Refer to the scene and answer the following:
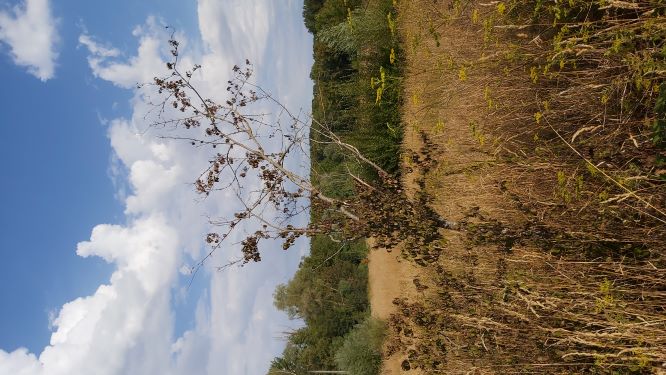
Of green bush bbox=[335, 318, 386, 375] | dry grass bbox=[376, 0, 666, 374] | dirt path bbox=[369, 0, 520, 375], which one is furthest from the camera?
green bush bbox=[335, 318, 386, 375]

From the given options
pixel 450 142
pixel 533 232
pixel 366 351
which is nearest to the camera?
pixel 533 232

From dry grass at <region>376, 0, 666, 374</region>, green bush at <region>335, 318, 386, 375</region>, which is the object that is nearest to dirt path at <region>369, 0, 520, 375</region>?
dry grass at <region>376, 0, 666, 374</region>

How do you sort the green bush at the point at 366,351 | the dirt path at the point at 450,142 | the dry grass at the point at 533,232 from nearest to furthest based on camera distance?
the dry grass at the point at 533,232 < the dirt path at the point at 450,142 < the green bush at the point at 366,351

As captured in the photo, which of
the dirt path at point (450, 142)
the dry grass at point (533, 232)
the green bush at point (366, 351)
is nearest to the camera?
the dry grass at point (533, 232)

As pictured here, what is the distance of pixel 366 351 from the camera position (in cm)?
1210

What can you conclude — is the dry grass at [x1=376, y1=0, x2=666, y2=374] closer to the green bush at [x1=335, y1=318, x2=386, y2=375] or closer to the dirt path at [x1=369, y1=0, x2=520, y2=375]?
the dirt path at [x1=369, y1=0, x2=520, y2=375]

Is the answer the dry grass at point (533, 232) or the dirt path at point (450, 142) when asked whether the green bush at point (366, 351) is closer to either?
the dirt path at point (450, 142)

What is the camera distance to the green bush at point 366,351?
1080cm

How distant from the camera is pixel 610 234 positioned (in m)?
3.90

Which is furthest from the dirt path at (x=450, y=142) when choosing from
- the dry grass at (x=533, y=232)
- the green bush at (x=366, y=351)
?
the green bush at (x=366, y=351)

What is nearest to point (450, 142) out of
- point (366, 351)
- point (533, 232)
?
point (533, 232)

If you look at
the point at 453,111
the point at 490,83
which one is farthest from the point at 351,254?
the point at 490,83

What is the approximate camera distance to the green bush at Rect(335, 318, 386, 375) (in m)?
10.8

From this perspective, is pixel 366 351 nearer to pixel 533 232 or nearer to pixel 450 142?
pixel 450 142
